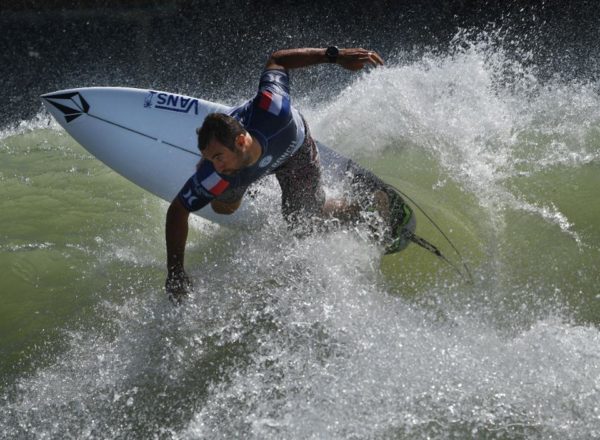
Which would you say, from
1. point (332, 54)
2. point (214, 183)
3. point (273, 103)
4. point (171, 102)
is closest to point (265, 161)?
point (273, 103)

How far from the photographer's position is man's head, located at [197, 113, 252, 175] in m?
2.76

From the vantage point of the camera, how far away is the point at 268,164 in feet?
10.7

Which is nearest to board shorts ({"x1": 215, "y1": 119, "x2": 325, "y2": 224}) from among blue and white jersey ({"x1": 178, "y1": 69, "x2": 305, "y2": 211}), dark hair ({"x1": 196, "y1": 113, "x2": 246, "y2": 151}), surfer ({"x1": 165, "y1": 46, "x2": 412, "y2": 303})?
surfer ({"x1": 165, "y1": 46, "x2": 412, "y2": 303})

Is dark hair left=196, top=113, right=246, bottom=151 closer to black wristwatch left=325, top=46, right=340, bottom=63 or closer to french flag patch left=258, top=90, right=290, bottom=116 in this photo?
french flag patch left=258, top=90, right=290, bottom=116

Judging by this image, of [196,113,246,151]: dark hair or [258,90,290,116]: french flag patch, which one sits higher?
[196,113,246,151]: dark hair

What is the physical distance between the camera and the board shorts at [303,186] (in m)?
3.59

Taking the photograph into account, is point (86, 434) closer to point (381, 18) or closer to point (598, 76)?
point (598, 76)

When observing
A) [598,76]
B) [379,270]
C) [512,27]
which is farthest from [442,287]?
[512,27]

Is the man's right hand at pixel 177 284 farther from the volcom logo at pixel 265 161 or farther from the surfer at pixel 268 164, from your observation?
the volcom logo at pixel 265 161

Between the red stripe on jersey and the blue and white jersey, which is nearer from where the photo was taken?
the blue and white jersey

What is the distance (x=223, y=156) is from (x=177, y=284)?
582mm

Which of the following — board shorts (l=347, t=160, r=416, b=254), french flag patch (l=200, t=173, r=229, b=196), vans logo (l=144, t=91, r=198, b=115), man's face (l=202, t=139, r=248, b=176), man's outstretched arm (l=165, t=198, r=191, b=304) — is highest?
man's face (l=202, t=139, r=248, b=176)

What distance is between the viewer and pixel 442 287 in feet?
11.6

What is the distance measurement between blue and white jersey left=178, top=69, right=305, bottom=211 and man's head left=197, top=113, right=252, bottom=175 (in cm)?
8
